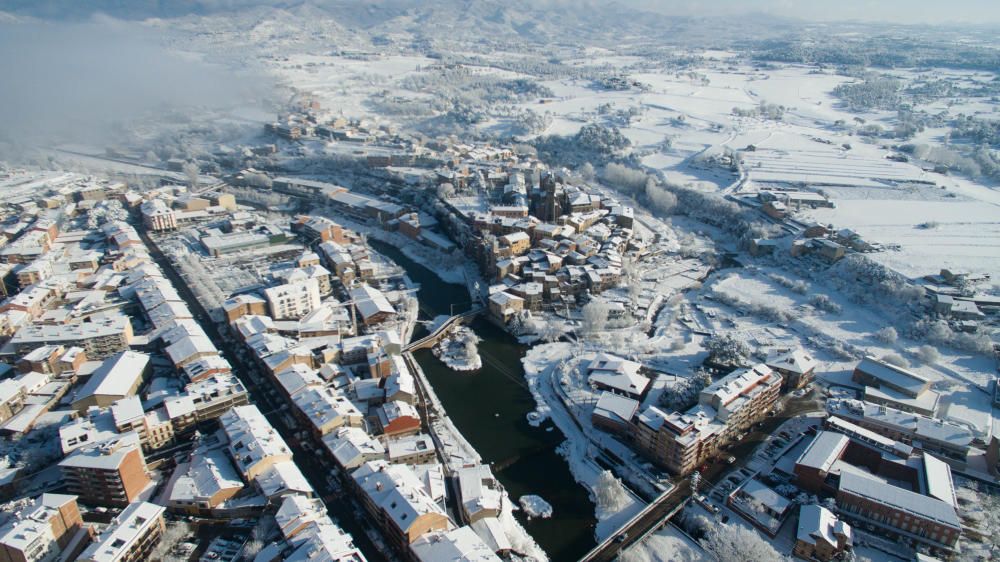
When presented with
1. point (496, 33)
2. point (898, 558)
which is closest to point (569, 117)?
point (898, 558)

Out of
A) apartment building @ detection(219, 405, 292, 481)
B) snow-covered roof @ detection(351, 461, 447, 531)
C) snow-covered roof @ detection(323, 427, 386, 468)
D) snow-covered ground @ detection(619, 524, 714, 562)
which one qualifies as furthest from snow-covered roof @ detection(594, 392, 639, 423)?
apartment building @ detection(219, 405, 292, 481)

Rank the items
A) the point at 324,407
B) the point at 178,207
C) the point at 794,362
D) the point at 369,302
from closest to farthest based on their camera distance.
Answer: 1. the point at 324,407
2. the point at 794,362
3. the point at 369,302
4. the point at 178,207

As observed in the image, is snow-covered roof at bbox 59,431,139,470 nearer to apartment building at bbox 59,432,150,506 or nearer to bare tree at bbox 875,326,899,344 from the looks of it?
apartment building at bbox 59,432,150,506

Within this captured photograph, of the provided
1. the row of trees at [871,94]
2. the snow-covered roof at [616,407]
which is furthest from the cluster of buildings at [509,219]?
the row of trees at [871,94]

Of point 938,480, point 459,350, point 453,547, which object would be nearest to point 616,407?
point 459,350

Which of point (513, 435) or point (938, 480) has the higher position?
point (938, 480)

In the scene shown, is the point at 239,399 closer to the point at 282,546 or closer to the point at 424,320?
the point at 282,546

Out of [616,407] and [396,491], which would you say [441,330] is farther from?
[396,491]

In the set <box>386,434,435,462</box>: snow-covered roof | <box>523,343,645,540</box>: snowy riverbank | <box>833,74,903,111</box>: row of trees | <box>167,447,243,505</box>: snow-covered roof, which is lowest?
<box>523,343,645,540</box>: snowy riverbank
